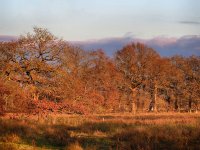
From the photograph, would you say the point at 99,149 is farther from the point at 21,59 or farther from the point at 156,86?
the point at 156,86

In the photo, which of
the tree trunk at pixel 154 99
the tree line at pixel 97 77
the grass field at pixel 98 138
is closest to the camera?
the grass field at pixel 98 138

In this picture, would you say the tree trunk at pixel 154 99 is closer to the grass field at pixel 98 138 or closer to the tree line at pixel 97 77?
the tree line at pixel 97 77

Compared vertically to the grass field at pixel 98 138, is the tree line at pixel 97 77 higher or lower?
higher

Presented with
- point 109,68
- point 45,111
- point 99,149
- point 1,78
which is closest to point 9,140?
point 99,149

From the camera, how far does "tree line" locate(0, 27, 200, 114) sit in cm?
2573

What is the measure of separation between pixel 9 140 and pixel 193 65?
169 ft

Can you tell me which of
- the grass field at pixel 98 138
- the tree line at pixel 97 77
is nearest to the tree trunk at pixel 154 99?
the tree line at pixel 97 77

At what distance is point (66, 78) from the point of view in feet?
87.7

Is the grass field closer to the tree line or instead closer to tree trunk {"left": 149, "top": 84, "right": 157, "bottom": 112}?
the tree line

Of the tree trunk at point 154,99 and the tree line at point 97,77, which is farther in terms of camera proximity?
the tree trunk at point 154,99

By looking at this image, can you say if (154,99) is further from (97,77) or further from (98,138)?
(98,138)

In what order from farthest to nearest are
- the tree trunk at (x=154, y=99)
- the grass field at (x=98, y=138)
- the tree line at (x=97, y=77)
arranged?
the tree trunk at (x=154, y=99), the tree line at (x=97, y=77), the grass field at (x=98, y=138)

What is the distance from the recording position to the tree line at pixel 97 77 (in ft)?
84.4

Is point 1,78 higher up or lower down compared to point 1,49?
lower down
